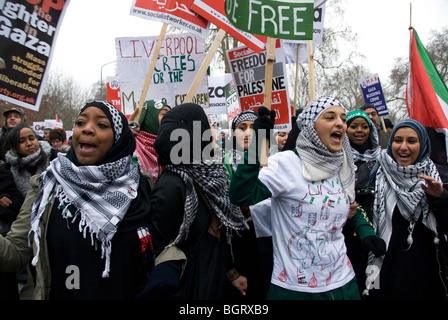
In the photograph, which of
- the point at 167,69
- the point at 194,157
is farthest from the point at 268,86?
the point at 167,69

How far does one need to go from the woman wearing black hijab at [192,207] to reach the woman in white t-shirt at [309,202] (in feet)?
0.77

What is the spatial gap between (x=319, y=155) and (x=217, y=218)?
74 cm

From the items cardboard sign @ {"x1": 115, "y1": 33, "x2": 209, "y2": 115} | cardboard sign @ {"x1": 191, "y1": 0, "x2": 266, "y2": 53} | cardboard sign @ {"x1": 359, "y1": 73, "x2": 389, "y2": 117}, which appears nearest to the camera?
cardboard sign @ {"x1": 191, "y1": 0, "x2": 266, "y2": 53}

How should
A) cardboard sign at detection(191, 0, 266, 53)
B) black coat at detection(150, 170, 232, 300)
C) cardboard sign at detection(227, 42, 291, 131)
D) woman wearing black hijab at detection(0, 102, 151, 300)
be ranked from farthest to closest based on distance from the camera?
1. cardboard sign at detection(227, 42, 291, 131)
2. cardboard sign at detection(191, 0, 266, 53)
3. black coat at detection(150, 170, 232, 300)
4. woman wearing black hijab at detection(0, 102, 151, 300)

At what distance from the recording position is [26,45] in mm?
2209

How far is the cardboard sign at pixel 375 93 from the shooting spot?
6684 mm

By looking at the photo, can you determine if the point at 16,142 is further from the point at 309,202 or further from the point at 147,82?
the point at 309,202

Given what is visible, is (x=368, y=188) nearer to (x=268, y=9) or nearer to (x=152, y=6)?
(x=268, y=9)

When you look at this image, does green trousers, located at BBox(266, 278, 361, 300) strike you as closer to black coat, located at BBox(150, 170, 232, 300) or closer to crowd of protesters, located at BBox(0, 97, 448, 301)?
crowd of protesters, located at BBox(0, 97, 448, 301)

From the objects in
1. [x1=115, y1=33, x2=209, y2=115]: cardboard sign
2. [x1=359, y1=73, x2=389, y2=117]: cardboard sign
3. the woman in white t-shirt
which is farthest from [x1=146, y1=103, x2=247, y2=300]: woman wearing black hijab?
[x1=359, y1=73, x2=389, y2=117]: cardboard sign

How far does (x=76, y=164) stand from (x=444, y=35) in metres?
30.0

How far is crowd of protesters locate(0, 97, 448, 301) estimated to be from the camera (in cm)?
161
